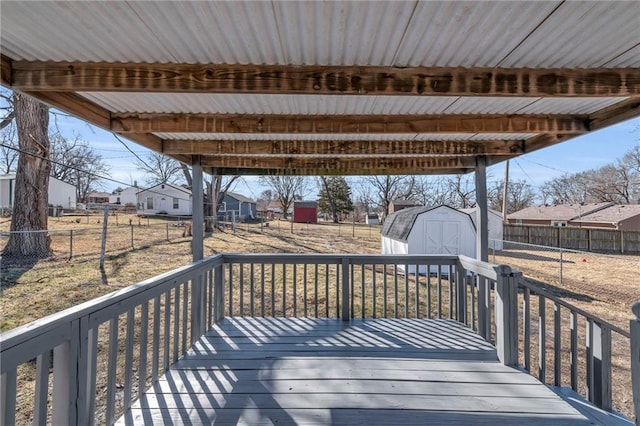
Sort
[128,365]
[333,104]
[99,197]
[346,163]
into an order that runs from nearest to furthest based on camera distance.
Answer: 1. [128,365]
2. [333,104]
3. [346,163]
4. [99,197]

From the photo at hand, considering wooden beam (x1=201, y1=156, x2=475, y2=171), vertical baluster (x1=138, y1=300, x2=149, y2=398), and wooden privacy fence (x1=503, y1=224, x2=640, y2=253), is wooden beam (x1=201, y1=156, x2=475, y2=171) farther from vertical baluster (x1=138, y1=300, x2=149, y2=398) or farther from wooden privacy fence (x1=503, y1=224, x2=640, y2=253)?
wooden privacy fence (x1=503, y1=224, x2=640, y2=253)

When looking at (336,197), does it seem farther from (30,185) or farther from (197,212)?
(197,212)

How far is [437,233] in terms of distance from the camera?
10.8m

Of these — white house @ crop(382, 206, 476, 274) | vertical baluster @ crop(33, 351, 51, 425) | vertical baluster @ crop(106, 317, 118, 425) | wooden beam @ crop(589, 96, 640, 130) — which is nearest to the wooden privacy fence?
white house @ crop(382, 206, 476, 274)

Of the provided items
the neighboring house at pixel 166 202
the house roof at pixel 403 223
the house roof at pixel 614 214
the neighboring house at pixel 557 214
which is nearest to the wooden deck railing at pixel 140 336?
the house roof at pixel 403 223

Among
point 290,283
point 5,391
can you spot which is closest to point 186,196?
point 290,283

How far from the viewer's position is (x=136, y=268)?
784 centimetres

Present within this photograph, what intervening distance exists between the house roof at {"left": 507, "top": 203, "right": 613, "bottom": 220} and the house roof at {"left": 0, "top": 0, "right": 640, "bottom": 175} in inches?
1099

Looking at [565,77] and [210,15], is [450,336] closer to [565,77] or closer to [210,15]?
[565,77]

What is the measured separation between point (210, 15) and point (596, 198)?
4054 cm

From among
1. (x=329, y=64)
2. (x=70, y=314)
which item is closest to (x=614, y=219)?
(x=329, y=64)

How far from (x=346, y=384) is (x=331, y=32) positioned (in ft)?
7.54

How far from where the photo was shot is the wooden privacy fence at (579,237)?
17359mm

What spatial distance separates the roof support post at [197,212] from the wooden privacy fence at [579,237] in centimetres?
1890
